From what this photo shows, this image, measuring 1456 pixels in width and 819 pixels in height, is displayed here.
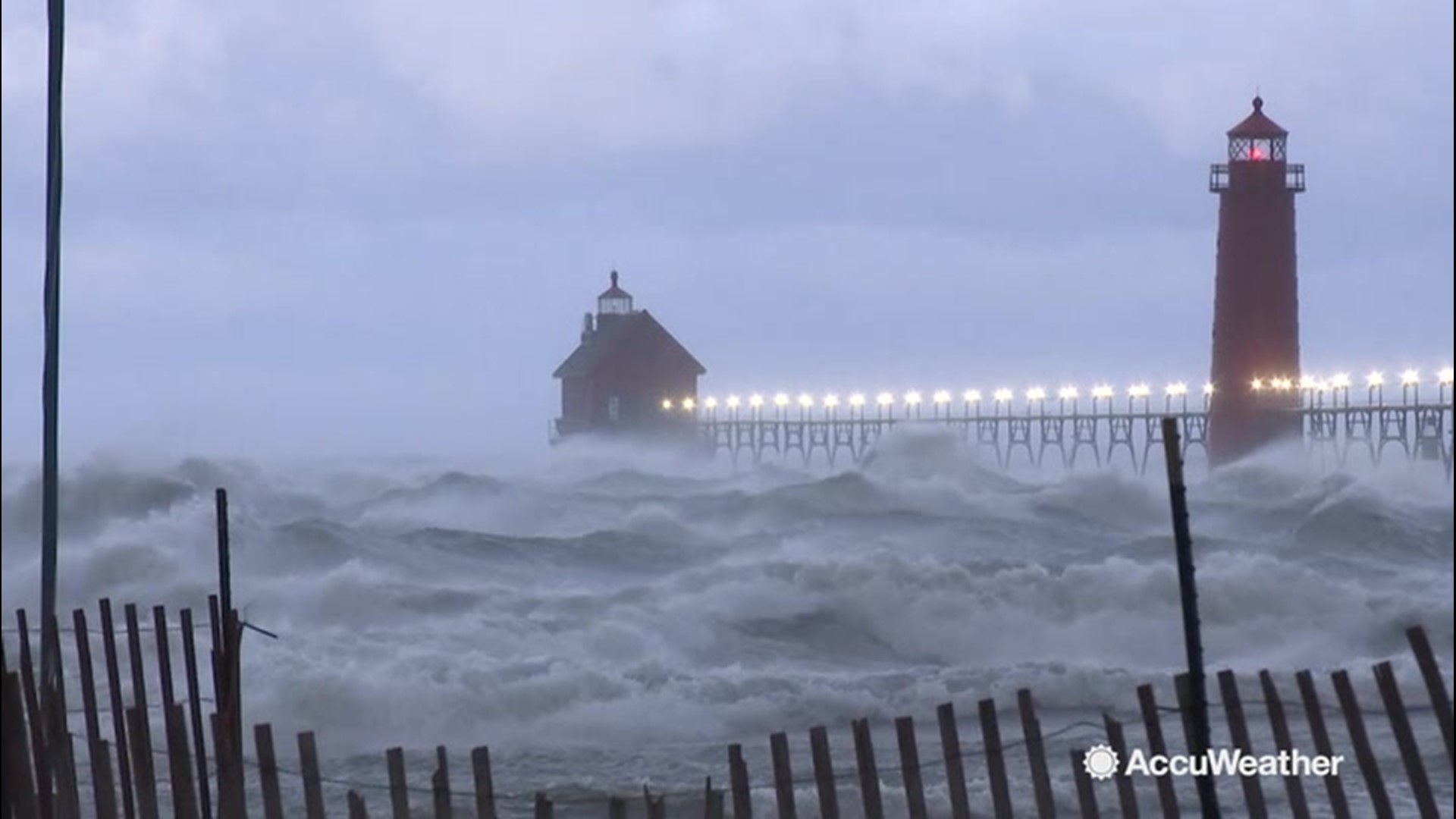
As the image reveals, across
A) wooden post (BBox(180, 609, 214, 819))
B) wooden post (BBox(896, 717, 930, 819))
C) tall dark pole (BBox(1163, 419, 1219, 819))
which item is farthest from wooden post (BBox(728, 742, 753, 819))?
wooden post (BBox(180, 609, 214, 819))

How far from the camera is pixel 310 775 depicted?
24.3 feet

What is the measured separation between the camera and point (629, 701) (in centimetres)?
1727

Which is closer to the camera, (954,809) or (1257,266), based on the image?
(954,809)

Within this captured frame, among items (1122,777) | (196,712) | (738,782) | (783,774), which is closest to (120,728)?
(196,712)

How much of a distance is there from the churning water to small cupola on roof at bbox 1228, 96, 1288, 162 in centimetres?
492

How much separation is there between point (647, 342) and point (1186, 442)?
14.6 metres

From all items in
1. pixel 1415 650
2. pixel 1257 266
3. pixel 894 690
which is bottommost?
pixel 894 690

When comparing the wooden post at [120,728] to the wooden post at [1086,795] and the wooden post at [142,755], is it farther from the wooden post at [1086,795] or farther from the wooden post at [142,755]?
the wooden post at [1086,795]

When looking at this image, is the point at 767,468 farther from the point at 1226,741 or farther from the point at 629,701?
the point at 1226,741

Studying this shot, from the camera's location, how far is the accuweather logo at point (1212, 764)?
21.9 ft

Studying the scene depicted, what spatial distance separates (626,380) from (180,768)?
44.9 metres

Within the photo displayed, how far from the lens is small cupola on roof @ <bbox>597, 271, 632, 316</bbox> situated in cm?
5509

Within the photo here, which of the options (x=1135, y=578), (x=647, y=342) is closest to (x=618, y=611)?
(x=1135, y=578)

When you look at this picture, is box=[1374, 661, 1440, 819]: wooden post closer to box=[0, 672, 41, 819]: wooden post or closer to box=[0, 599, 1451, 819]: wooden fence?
box=[0, 599, 1451, 819]: wooden fence
